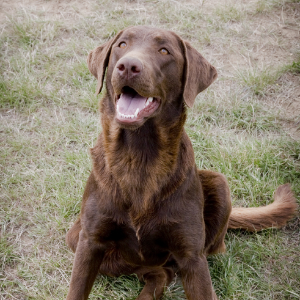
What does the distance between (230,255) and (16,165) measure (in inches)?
84.0

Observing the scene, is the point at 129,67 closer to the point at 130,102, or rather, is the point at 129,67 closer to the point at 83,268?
the point at 130,102

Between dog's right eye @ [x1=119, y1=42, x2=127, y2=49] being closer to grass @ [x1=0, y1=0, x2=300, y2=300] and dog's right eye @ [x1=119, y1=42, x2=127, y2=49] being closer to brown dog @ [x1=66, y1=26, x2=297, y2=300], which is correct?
brown dog @ [x1=66, y1=26, x2=297, y2=300]

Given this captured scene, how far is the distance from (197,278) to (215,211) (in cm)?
64


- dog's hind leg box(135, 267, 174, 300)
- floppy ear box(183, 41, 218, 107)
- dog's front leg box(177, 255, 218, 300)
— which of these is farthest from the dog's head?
dog's hind leg box(135, 267, 174, 300)

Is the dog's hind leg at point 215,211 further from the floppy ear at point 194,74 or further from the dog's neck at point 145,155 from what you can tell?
the floppy ear at point 194,74

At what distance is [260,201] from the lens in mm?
3758

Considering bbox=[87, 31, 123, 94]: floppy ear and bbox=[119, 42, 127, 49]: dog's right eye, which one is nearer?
bbox=[119, 42, 127, 49]: dog's right eye

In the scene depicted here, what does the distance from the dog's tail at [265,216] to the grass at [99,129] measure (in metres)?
0.10

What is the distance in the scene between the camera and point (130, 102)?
2.51 meters

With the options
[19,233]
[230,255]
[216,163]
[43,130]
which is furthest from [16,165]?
[230,255]

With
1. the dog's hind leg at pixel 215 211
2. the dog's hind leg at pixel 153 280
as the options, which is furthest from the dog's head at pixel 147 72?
the dog's hind leg at pixel 153 280

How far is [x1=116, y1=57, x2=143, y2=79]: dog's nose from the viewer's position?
230 centimetres

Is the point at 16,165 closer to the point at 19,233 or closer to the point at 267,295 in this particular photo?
the point at 19,233

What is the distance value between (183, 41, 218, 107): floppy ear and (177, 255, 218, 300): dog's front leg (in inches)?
38.4
